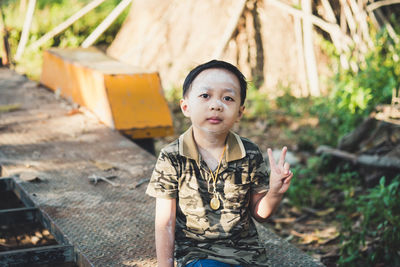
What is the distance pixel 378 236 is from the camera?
340cm

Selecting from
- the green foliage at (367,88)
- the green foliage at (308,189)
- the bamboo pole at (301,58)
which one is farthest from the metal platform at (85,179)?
the bamboo pole at (301,58)

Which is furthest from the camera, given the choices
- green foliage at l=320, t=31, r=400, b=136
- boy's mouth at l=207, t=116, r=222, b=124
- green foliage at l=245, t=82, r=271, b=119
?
green foliage at l=245, t=82, r=271, b=119

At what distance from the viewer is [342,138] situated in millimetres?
4855

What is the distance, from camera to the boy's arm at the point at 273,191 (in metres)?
1.97

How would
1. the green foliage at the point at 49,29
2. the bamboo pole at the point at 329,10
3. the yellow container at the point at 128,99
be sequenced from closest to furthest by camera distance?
the yellow container at the point at 128,99 → the bamboo pole at the point at 329,10 → the green foliage at the point at 49,29

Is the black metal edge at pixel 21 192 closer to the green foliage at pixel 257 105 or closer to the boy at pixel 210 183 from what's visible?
the boy at pixel 210 183

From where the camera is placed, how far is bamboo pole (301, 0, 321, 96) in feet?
20.1

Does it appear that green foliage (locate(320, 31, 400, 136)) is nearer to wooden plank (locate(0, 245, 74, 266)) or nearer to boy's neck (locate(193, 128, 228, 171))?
boy's neck (locate(193, 128, 228, 171))

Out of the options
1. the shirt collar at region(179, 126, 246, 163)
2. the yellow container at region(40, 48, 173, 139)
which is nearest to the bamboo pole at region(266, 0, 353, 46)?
the yellow container at region(40, 48, 173, 139)

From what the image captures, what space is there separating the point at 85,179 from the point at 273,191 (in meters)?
1.70

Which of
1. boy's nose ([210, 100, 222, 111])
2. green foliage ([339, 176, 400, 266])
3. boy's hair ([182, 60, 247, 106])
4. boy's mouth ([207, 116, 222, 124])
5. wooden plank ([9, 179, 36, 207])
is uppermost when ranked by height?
boy's hair ([182, 60, 247, 106])

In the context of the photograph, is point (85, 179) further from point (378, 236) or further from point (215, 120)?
point (378, 236)

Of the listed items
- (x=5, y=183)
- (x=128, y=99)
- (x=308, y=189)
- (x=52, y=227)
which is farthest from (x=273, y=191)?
(x=308, y=189)

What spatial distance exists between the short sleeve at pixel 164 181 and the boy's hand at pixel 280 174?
42 cm
